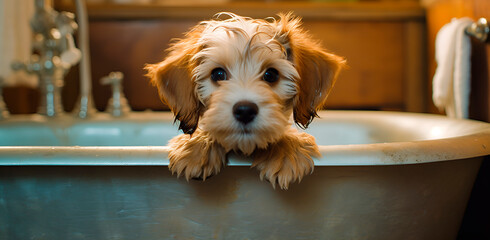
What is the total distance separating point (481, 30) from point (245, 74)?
40.8 inches

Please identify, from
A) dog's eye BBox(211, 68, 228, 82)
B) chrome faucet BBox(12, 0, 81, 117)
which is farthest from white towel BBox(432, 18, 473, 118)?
chrome faucet BBox(12, 0, 81, 117)

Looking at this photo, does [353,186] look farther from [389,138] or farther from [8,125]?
[8,125]

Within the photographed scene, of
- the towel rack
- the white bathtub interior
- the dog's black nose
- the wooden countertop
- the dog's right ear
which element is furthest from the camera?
the wooden countertop

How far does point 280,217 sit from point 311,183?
0.11 metres

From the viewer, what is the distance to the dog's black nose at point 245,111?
0.81m

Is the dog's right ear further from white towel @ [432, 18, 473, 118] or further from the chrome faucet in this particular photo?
white towel @ [432, 18, 473, 118]

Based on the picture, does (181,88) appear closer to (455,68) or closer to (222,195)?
(222,195)

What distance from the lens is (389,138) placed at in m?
1.70

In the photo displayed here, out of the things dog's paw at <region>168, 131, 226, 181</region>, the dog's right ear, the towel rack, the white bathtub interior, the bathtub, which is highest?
the towel rack

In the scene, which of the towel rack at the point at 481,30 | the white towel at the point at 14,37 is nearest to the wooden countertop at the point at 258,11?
the white towel at the point at 14,37

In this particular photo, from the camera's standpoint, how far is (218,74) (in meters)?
0.96

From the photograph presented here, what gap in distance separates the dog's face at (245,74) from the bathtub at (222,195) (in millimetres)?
107

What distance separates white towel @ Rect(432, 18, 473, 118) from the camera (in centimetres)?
156

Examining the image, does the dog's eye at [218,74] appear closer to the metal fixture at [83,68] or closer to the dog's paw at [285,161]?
the dog's paw at [285,161]
